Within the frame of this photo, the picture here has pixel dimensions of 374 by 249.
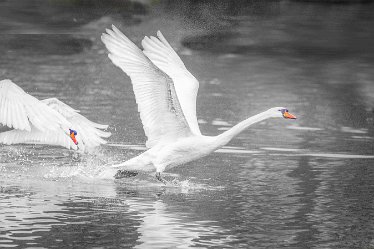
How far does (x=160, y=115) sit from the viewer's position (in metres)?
15.5

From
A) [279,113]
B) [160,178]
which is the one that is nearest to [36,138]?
[160,178]

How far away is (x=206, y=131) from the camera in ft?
67.2

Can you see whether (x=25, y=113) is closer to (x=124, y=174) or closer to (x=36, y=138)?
(x=124, y=174)

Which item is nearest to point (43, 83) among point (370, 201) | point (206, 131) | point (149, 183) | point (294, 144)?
point (206, 131)

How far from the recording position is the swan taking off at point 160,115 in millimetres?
15070

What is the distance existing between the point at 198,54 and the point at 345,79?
5.51 m

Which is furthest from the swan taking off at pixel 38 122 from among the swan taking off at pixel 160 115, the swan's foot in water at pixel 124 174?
the swan taking off at pixel 160 115

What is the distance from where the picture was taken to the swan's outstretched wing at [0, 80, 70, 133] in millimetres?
15312

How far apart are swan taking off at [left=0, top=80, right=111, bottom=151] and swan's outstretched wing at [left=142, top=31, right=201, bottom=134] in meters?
1.54

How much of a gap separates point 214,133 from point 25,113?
17.9ft

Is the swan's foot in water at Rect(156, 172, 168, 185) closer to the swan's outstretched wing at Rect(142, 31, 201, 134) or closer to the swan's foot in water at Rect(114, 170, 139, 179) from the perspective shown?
the swan's foot in water at Rect(114, 170, 139, 179)

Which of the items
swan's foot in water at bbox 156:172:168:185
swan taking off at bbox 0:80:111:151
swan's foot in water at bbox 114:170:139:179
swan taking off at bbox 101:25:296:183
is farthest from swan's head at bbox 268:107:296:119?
swan taking off at bbox 0:80:111:151

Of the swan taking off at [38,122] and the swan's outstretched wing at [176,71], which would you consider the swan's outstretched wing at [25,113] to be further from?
the swan's outstretched wing at [176,71]

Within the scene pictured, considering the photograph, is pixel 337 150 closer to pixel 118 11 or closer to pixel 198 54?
pixel 198 54
